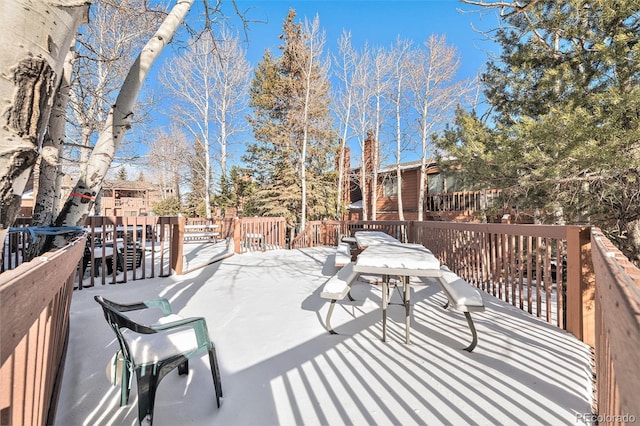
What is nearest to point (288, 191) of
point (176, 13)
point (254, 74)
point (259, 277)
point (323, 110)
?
point (323, 110)

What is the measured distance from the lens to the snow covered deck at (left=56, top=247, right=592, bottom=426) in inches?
67.7

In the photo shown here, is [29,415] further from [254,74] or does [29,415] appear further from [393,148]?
[254,74]

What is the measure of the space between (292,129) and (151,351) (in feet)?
45.1

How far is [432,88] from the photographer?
44.9 ft

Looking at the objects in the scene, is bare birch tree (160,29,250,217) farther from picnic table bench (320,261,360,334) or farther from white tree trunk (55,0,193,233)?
picnic table bench (320,261,360,334)

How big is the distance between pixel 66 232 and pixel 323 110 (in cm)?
1339

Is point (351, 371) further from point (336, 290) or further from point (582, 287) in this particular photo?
point (582, 287)

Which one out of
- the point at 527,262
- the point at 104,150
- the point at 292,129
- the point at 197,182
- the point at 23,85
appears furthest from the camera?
the point at 197,182

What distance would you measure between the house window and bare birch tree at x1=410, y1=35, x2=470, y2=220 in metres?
2.56

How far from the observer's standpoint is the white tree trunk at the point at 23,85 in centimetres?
101

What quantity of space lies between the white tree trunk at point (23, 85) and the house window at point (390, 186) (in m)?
16.0

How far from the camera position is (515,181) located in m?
5.64

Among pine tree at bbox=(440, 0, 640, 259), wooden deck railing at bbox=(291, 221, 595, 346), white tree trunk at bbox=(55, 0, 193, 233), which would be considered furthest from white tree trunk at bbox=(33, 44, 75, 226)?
pine tree at bbox=(440, 0, 640, 259)

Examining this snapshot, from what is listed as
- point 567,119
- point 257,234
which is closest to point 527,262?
point 567,119
